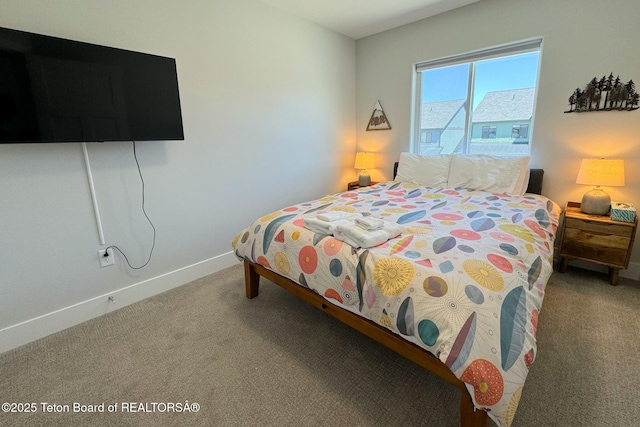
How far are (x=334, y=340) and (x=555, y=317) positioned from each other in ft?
5.03

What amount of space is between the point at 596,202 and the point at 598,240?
1.06 ft

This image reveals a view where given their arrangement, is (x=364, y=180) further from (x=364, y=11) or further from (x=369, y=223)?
(x=369, y=223)

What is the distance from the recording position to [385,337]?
4.58 ft

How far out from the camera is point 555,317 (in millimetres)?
1999

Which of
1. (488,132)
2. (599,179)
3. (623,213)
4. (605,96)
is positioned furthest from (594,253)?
(488,132)

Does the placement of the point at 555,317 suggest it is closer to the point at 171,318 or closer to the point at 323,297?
the point at 323,297

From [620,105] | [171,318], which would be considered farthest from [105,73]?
[620,105]

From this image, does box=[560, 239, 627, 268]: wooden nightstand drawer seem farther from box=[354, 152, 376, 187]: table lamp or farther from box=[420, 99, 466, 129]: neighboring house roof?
box=[354, 152, 376, 187]: table lamp

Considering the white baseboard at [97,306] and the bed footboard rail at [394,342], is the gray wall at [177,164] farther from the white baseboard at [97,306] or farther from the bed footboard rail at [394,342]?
the bed footboard rail at [394,342]

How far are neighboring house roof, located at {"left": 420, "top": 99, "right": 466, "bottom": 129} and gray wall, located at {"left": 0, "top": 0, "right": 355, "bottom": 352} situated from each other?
1.17 metres

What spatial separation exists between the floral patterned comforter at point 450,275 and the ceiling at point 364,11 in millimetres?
2106

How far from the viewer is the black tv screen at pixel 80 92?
63.2 inches

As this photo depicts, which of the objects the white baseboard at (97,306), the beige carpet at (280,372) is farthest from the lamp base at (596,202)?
the white baseboard at (97,306)

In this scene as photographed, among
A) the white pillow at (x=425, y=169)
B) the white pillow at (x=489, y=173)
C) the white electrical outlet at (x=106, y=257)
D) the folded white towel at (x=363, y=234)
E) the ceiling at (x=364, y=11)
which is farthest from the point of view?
the white pillow at (x=425, y=169)
